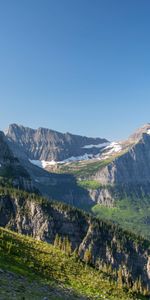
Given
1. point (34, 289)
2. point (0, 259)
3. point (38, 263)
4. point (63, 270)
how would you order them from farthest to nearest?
point (63, 270) < point (38, 263) < point (0, 259) < point (34, 289)

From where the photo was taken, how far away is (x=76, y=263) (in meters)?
69.1

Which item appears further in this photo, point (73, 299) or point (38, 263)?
point (38, 263)

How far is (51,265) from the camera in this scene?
56.4 meters

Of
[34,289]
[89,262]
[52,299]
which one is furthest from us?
[89,262]

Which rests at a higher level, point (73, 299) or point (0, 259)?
point (0, 259)

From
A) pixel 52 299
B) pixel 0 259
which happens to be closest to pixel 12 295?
pixel 52 299

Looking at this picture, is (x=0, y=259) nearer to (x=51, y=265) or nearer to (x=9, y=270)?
→ (x=9, y=270)

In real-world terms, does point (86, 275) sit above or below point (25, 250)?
below

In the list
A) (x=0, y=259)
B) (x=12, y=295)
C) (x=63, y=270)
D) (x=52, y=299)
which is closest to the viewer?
(x=12, y=295)

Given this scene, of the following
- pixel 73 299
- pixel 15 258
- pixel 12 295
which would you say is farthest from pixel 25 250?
pixel 12 295

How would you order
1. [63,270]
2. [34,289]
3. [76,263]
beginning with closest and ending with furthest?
[34,289] → [63,270] → [76,263]

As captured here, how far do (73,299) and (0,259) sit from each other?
10015 millimetres

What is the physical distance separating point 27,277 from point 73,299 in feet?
19.2

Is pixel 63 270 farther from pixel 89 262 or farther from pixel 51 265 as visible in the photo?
pixel 89 262
